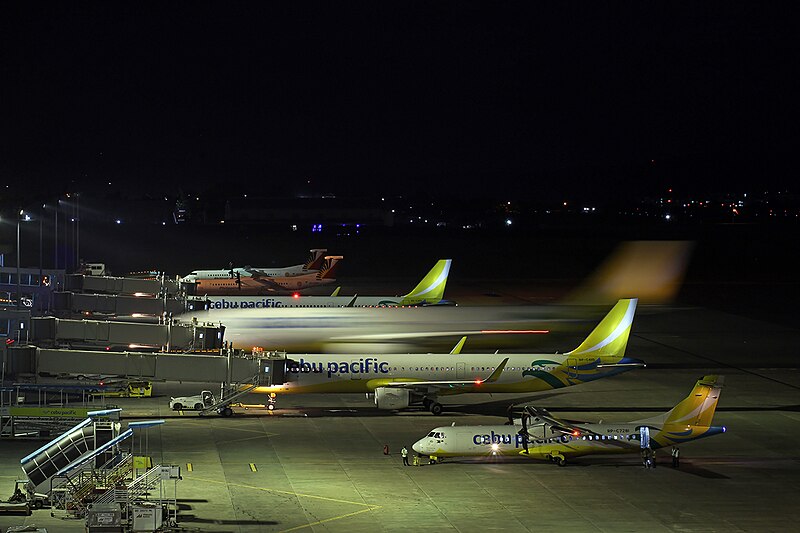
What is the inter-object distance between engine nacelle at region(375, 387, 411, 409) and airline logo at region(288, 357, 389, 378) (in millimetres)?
1626

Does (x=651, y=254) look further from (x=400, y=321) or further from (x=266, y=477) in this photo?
(x=266, y=477)

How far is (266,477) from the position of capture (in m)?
48.6

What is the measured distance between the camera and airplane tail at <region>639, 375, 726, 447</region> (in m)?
52.6

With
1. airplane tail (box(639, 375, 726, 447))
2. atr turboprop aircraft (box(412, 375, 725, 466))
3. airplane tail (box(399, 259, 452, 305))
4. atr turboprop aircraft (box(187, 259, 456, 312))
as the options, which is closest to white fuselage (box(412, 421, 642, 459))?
atr turboprop aircraft (box(412, 375, 725, 466))

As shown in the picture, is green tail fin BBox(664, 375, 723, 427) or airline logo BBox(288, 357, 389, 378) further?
airline logo BBox(288, 357, 389, 378)

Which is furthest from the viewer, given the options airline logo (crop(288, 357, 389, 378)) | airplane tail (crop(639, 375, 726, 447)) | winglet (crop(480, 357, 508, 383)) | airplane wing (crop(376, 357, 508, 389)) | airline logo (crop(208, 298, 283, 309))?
airline logo (crop(208, 298, 283, 309))

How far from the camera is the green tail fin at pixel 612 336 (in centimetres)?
6650

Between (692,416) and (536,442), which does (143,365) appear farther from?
(692,416)

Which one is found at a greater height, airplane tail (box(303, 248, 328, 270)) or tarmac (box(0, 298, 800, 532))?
airplane tail (box(303, 248, 328, 270))

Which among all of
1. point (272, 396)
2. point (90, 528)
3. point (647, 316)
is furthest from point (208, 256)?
point (90, 528)

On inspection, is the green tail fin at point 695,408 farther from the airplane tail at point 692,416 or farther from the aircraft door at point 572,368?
the aircraft door at point 572,368

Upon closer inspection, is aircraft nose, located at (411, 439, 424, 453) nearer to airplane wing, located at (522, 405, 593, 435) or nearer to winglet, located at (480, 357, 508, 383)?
airplane wing, located at (522, 405, 593, 435)

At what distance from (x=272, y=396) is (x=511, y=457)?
60.9ft

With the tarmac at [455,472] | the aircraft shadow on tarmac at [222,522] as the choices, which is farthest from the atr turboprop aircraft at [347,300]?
the aircraft shadow on tarmac at [222,522]
